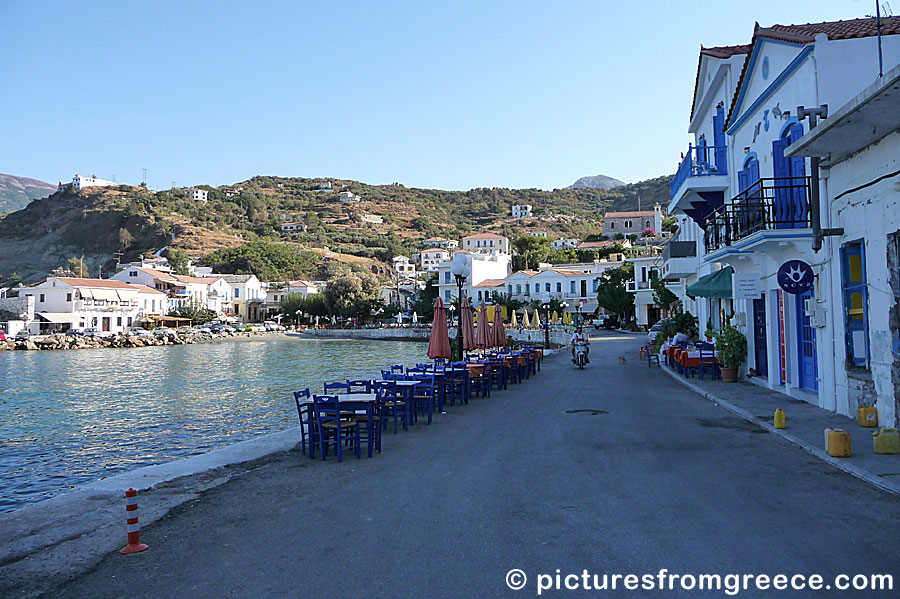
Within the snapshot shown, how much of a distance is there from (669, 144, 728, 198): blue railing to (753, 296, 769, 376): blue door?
4424 mm

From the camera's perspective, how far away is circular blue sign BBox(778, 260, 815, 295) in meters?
13.0

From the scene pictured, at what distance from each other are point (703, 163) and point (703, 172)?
589mm

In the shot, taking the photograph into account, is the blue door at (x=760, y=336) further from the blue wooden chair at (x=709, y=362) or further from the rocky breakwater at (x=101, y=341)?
the rocky breakwater at (x=101, y=341)

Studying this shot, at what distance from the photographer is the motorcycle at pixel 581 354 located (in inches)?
1055

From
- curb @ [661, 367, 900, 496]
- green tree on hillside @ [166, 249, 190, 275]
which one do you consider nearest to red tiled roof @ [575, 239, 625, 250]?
green tree on hillside @ [166, 249, 190, 275]

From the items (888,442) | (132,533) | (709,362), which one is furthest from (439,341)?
(132,533)

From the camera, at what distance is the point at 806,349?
1516 cm

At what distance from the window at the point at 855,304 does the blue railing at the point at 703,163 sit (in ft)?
28.1

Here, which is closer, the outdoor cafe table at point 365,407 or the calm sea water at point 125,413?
the outdoor cafe table at point 365,407

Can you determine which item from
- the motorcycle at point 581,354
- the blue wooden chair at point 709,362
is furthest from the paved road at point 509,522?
the motorcycle at point 581,354

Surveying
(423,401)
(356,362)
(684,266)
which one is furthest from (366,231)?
(423,401)

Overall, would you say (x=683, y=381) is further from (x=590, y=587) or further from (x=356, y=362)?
(x=356, y=362)

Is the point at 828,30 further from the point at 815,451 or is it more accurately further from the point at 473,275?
the point at 473,275

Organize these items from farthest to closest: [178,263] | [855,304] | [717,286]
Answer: [178,263] → [717,286] → [855,304]
